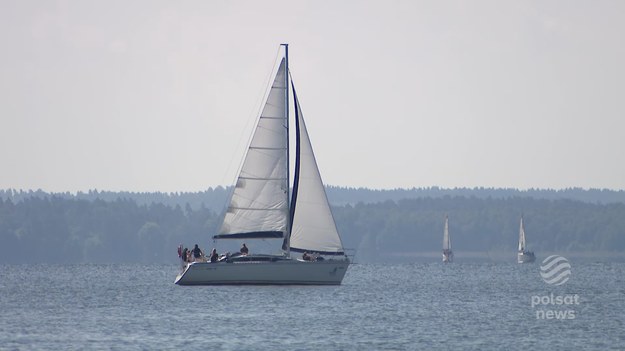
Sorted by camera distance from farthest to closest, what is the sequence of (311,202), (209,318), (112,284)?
(112,284), (311,202), (209,318)

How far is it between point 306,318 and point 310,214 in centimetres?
1537

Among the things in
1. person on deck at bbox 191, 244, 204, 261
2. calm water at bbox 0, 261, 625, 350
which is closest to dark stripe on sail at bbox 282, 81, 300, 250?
calm water at bbox 0, 261, 625, 350

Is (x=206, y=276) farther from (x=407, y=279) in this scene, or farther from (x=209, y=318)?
(x=407, y=279)

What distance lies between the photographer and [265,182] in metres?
72.1

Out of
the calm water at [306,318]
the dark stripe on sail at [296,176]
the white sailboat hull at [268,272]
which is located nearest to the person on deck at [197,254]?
the white sailboat hull at [268,272]

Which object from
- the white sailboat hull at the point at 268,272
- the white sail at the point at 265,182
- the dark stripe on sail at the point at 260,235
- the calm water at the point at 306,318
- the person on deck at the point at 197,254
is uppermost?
the white sail at the point at 265,182

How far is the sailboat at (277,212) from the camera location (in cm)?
7194

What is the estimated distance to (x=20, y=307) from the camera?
219 feet

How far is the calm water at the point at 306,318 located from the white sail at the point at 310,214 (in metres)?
2.36

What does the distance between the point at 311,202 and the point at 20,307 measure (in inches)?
627

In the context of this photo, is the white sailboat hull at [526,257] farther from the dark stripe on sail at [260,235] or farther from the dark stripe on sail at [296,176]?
the dark stripe on sail at [260,235]

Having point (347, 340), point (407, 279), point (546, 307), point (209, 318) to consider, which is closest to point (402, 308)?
point (546, 307)

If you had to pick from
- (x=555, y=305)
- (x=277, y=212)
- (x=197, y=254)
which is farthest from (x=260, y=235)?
(x=555, y=305)

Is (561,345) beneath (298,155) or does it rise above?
beneath
